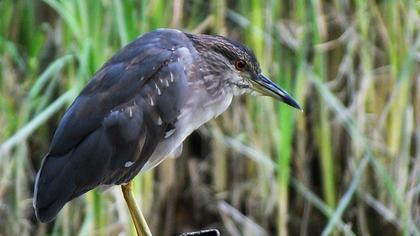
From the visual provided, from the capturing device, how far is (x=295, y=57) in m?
3.78

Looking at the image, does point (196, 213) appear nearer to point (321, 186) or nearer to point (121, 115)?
point (321, 186)

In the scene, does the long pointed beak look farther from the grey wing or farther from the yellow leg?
the yellow leg

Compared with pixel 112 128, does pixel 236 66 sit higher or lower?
higher

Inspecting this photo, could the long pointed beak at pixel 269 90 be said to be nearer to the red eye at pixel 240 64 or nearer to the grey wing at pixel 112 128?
the red eye at pixel 240 64

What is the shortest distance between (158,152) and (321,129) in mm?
1153

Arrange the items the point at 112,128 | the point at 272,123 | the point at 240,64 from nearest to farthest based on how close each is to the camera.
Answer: the point at 112,128 < the point at 240,64 < the point at 272,123

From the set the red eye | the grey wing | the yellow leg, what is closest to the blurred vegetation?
the yellow leg

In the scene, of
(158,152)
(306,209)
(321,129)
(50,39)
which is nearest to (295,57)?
(321,129)

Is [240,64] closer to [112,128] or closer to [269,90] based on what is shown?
[269,90]

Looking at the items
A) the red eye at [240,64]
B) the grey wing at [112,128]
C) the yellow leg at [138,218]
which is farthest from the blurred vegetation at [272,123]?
the grey wing at [112,128]

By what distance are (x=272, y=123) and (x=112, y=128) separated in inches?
45.3

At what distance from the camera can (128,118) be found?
2.66 m

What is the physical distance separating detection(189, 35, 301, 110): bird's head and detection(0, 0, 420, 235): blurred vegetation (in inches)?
25.2

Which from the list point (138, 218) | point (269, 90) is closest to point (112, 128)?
point (138, 218)
